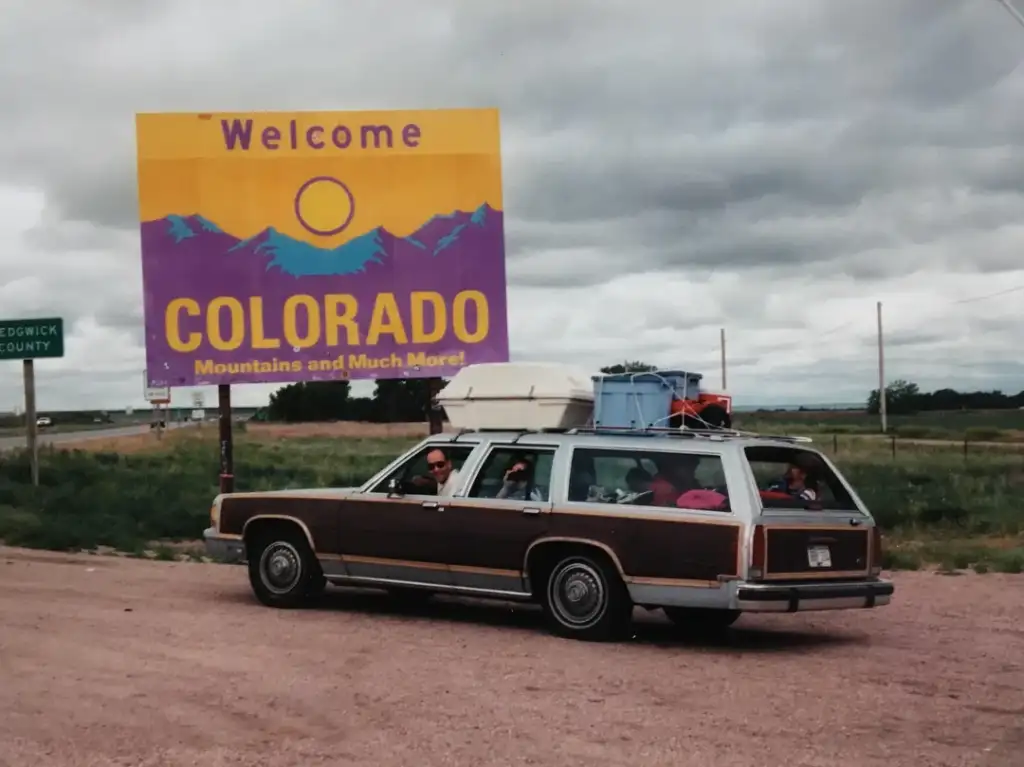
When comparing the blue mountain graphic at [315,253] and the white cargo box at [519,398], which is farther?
the blue mountain graphic at [315,253]

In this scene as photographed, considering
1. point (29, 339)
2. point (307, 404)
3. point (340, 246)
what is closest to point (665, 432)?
point (340, 246)

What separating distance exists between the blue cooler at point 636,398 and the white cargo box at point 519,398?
28 cm

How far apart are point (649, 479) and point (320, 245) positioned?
9488mm

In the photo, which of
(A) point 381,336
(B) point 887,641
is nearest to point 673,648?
(B) point 887,641

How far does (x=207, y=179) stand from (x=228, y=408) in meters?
3.17

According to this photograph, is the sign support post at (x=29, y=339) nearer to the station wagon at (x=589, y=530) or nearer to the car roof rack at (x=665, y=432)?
the station wagon at (x=589, y=530)

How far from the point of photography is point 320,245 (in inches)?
724

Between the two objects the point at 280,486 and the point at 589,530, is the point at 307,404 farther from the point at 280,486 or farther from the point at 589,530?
the point at 589,530

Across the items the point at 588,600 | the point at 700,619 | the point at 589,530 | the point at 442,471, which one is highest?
the point at 442,471

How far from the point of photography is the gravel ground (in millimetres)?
6652

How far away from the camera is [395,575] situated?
11.2 m

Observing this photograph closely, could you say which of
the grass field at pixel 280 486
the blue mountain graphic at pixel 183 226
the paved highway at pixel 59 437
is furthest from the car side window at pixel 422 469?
the paved highway at pixel 59 437

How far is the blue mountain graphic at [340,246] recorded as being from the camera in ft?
59.4

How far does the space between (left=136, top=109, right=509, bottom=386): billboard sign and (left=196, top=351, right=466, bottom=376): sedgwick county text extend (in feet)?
0.06
